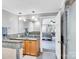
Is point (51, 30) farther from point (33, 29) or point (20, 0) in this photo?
point (20, 0)

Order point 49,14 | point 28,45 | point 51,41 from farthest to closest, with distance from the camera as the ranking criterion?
point 51,41, point 49,14, point 28,45

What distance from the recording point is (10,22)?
5.71 m

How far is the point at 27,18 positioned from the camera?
20.7 ft

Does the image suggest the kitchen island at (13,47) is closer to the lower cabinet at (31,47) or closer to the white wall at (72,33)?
the lower cabinet at (31,47)

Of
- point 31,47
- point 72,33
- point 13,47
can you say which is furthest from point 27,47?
point 72,33

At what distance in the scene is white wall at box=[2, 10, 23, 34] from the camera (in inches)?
203

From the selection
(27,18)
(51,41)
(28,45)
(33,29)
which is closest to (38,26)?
(33,29)

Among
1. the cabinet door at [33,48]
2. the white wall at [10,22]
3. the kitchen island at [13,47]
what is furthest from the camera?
the white wall at [10,22]

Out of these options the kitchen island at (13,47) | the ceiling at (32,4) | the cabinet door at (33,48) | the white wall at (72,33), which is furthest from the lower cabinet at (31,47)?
the white wall at (72,33)

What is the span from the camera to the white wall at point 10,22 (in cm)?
515

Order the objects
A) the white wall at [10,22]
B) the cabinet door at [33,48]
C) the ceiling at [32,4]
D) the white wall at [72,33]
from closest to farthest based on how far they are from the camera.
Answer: the white wall at [72,33] < the ceiling at [32,4] < the cabinet door at [33,48] < the white wall at [10,22]

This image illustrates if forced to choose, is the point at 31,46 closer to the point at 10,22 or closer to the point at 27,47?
the point at 27,47

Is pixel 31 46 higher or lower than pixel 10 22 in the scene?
lower

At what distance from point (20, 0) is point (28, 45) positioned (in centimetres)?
245
